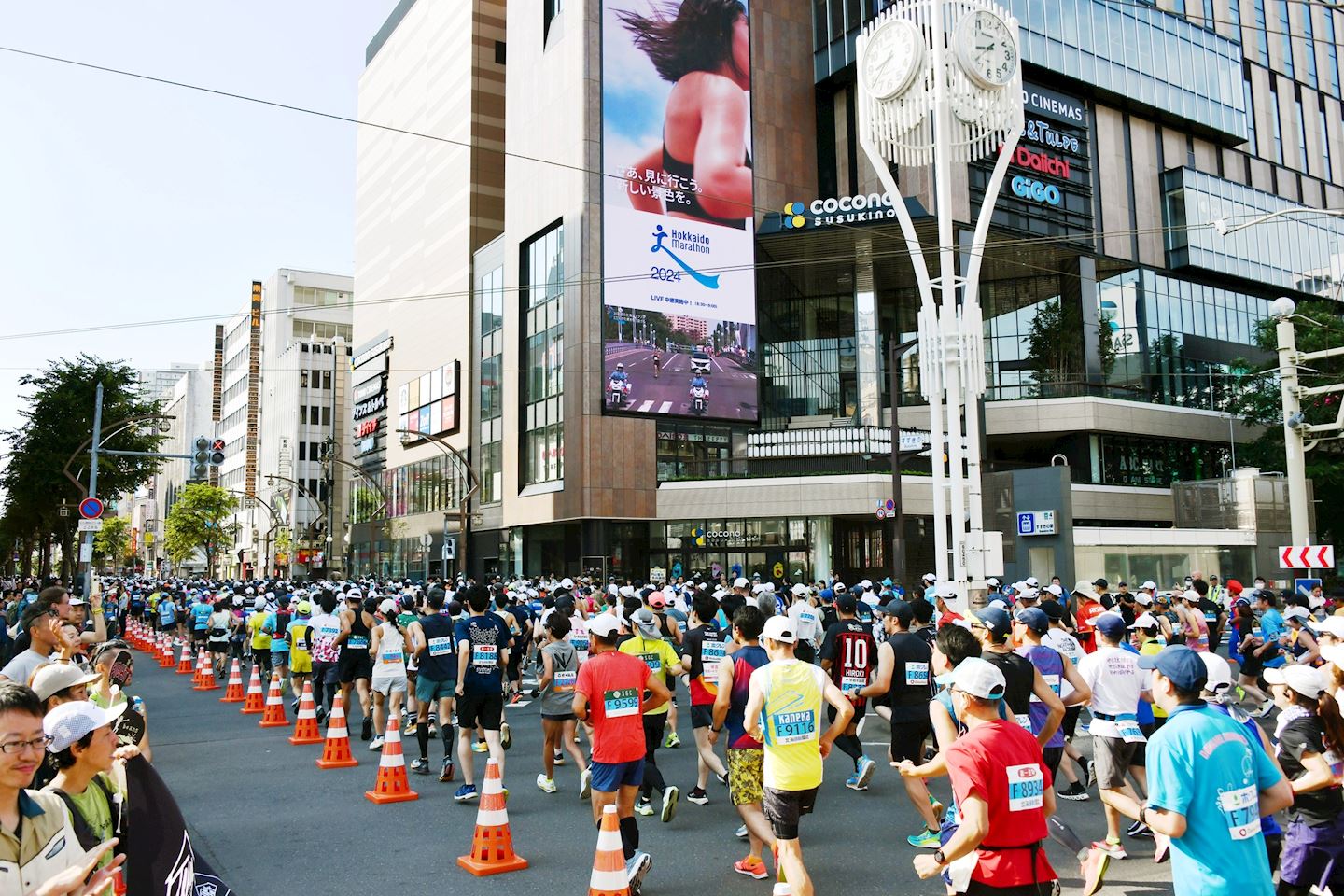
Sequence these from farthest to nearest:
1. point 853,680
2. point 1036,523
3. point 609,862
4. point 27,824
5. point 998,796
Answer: point 1036,523
point 853,680
point 609,862
point 998,796
point 27,824

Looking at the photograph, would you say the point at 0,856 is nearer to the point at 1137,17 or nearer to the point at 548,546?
the point at 548,546

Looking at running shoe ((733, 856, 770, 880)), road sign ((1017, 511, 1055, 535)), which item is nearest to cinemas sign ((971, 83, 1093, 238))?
road sign ((1017, 511, 1055, 535))

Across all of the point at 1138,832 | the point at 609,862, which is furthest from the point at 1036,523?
the point at 609,862

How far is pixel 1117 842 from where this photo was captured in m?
Result: 7.32

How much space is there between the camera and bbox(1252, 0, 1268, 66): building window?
60.6 meters

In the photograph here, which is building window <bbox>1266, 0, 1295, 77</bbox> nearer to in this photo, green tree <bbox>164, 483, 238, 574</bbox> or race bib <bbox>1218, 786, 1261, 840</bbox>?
race bib <bbox>1218, 786, 1261, 840</bbox>

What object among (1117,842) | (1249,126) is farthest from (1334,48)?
(1117,842)

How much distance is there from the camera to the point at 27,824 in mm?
3172

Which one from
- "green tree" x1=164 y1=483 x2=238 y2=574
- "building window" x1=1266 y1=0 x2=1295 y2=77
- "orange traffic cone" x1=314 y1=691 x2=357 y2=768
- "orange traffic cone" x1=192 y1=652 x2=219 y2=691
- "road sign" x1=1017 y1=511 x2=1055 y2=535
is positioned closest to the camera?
"orange traffic cone" x1=314 y1=691 x2=357 y2=768

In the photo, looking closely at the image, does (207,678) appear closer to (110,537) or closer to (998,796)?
(998,796)

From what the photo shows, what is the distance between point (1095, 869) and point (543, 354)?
4100 centimetres

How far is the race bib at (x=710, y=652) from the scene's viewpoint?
984 centimetres

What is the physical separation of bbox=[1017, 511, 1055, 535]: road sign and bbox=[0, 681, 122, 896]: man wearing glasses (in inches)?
1134

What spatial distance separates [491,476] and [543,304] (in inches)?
388
